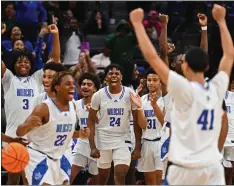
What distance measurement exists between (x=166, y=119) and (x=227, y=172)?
6.62 feet

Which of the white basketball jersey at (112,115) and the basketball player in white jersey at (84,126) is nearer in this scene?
the white basketball jersey at (112,115)

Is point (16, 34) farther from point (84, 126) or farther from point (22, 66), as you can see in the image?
point (22, 66)

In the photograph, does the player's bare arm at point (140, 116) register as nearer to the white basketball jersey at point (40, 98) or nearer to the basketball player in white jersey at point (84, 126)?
the basketball player in white jersey at point (84, 126)

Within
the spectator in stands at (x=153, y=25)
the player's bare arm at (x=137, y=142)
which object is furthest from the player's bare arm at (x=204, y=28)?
the spectator in stands at (x=153, y=25)

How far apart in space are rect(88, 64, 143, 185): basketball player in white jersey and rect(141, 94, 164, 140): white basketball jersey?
1.16 ft

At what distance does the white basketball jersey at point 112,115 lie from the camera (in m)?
12.3

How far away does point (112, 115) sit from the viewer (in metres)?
12.3

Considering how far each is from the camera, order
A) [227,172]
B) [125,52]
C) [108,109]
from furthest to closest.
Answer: [125,52], [227,172], [108,109]

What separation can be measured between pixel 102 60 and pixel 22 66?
5466 mm

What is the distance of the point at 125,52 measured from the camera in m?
16.8

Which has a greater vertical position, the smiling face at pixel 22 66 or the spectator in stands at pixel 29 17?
the spectator in stands at pixel 29 17

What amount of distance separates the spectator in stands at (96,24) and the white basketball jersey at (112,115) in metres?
5.93

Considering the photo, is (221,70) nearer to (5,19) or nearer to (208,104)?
(208,104)

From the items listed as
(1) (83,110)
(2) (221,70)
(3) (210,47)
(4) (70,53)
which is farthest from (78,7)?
(2) (221,70)
